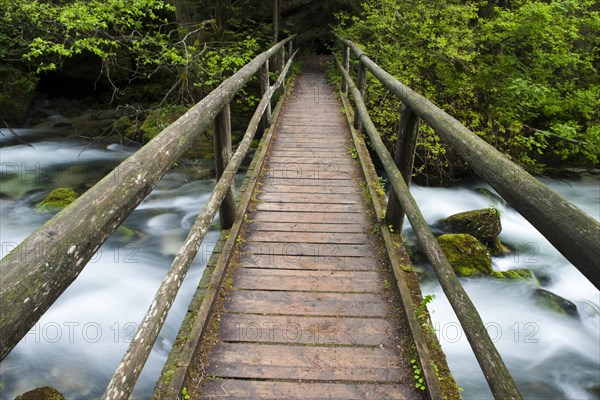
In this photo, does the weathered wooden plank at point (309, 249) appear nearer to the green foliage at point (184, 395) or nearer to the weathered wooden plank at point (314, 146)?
the green foliage at point (184, 395)

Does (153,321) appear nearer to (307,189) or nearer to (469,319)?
(469,319)

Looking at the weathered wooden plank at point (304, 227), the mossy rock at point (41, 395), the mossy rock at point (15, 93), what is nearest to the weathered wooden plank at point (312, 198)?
the weathered wooden plank at point (304, 227)

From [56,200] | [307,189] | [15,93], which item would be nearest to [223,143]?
[307,189]

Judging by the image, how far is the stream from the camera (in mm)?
4648

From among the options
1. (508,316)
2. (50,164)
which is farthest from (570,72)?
(50,164)

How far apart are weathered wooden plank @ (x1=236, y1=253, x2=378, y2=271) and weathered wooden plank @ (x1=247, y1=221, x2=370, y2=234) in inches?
16.0

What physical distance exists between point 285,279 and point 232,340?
2.12ft

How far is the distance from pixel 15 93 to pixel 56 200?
6122 mm

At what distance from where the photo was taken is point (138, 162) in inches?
55.7

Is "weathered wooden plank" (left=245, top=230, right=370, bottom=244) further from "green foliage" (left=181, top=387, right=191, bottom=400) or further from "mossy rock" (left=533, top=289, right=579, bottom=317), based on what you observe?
"mossy rock" (left=533, top=289, right=579, bottom=317)

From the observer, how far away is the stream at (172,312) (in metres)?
4.65

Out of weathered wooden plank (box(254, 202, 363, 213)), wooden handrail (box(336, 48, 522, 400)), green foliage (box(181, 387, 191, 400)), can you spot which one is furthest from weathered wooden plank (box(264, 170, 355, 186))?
green foliage (box(181, 387, 191, 400))

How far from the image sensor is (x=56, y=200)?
7.72 meters

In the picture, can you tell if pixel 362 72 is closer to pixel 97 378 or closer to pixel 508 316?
pixel 508 316
